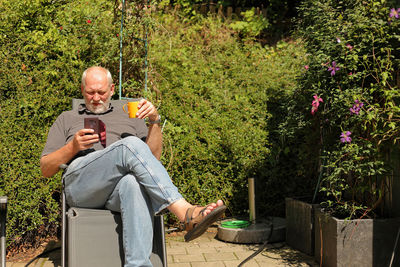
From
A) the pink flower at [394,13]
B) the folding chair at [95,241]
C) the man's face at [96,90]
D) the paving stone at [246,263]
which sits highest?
the pink flower at [394,13]

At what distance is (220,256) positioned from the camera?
153 inches

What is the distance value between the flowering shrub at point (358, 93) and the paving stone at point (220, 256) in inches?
37.8

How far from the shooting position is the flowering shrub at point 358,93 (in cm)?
312

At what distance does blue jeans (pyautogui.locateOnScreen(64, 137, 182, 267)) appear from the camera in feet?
8.21

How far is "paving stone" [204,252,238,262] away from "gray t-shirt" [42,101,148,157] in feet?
4.19

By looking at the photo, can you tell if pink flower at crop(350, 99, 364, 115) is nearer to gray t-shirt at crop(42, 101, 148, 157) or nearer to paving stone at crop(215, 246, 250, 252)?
gray t-shirt at crop(42, 101, 148, 157)

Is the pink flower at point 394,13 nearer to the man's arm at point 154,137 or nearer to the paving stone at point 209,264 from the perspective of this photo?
the man's arm at point 154,137

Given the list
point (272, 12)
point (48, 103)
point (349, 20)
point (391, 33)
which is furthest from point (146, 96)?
point (272, 12)

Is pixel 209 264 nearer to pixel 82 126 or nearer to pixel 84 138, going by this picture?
pixel 82 126

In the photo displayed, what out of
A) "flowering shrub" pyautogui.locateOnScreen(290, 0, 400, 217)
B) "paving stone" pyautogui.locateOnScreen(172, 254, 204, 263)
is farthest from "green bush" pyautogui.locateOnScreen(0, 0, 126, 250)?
"flowering shrub" pyautogui.locateOnScreen(290, 0, 400, 217)

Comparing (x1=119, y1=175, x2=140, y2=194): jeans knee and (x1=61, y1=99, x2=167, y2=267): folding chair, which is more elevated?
(x1=119, y1=175, x2=140, y2=194): jeans knee

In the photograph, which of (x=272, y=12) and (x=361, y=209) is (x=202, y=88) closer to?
(x=361, y=209)

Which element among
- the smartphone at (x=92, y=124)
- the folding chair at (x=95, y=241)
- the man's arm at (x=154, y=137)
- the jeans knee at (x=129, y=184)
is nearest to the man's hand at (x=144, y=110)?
the man's arm at (x=154, y=137)

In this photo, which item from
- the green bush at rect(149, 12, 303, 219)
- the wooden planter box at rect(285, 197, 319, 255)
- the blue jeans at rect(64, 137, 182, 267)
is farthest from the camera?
the green bush at rect(149, 12, 303, 219)
